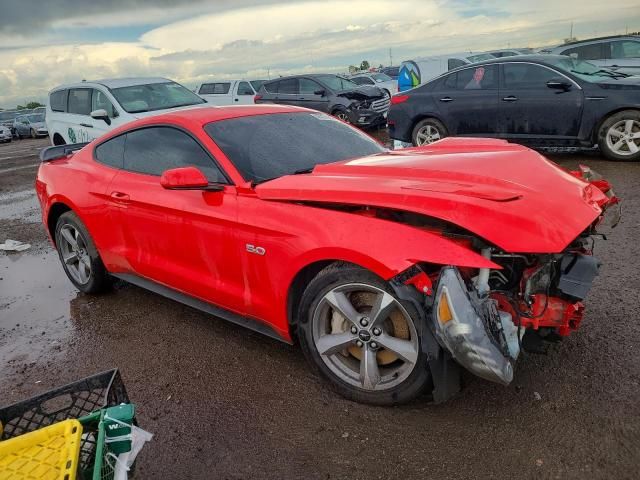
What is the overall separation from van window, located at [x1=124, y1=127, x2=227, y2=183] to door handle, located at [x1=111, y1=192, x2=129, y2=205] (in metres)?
0.20

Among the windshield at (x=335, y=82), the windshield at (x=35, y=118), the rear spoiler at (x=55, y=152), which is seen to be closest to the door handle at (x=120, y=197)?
the rear spoiler at (x=55, y=152)

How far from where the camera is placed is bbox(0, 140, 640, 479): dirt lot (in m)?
2.42

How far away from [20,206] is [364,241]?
859 cm

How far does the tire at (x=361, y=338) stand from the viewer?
2.61 meters

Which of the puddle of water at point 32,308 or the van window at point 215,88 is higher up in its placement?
the van window at point 215,88

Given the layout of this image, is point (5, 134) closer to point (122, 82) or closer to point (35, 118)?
point (35, 118)

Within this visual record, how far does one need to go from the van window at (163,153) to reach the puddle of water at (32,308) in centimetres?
144

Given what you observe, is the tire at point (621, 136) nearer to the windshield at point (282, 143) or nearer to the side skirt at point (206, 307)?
the windshield at point (282, 143)

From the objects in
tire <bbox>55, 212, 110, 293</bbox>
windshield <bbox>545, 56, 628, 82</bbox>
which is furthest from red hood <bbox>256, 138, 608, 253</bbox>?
windshield <bbox>545, 56, 628, 82</bbox>

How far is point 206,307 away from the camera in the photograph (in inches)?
139

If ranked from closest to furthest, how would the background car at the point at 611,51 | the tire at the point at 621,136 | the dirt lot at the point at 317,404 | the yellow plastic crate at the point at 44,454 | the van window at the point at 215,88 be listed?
the yellow plastic crate at the point at 44,454
the dirt lot at the point at 317,404
the tire at the point at 621,136
the background car at the point at 611,51
the van window at the point at 215,88

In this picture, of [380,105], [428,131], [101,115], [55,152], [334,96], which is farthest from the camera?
[380,105]

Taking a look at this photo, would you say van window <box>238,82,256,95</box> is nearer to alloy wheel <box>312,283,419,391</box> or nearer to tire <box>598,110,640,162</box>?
tire <box>598,110,640,162</box>

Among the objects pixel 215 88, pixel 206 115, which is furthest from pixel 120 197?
pixel 215 88
